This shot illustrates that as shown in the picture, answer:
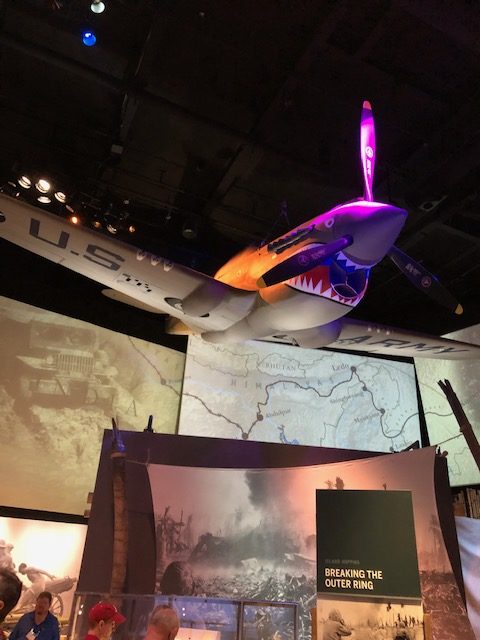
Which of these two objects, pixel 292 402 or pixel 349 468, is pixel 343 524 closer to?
pixel 349 468

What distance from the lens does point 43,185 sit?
249 inches

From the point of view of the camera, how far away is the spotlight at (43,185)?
630 centimetres

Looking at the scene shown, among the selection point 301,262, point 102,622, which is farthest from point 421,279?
point 102,622

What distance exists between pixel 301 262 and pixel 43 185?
3.46 meters

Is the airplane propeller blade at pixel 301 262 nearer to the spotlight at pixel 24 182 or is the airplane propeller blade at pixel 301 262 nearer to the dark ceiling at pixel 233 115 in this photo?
the dark ceiling at pixel 233 115

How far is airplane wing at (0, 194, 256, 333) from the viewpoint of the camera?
5168 millimetres

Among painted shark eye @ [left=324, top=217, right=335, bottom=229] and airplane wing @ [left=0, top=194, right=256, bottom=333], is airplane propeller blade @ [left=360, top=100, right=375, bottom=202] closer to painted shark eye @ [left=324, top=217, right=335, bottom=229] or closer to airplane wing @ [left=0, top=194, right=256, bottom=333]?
painted shark eye @ [left=324, top=217, right=335, bottom=229]

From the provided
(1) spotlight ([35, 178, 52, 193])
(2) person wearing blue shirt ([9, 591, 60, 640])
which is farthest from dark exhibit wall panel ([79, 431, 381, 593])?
(1) spotlight ([35, 178, 52, 193])

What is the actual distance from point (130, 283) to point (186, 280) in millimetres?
705

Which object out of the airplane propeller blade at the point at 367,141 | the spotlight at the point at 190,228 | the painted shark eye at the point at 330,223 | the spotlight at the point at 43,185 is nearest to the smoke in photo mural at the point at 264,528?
the painted shark eye at the point at 330,223

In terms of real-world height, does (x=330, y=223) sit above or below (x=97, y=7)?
below

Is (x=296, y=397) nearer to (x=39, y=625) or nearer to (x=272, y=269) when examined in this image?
(x=272, y=269)

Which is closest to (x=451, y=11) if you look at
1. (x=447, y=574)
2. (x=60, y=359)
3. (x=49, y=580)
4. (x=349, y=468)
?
(x=349, y=468)

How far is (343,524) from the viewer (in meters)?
2.13
